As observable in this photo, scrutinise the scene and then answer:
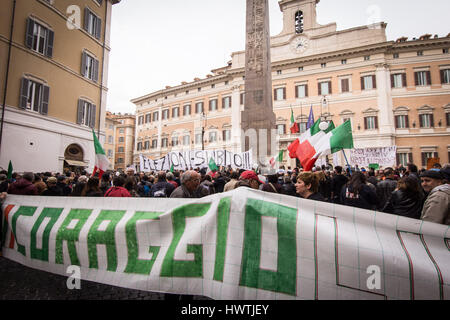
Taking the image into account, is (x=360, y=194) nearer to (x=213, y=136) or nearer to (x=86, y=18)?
(x=86, y=18)

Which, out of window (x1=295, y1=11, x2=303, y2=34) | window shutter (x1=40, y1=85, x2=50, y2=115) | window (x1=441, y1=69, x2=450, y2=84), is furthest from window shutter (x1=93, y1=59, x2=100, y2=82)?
window (x1=441, y1=69, x2=450, y2=84)

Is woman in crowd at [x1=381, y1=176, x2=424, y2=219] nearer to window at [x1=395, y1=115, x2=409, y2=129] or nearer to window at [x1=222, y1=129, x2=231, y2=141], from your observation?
window at [x1=395, y1=115, x2=409, y2=129]

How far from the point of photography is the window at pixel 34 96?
11344mm

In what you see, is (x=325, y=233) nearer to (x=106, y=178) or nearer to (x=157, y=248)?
(x=157, y=248)

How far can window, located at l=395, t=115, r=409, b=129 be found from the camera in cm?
2333

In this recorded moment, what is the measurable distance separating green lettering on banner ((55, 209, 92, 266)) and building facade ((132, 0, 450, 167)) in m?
21.9

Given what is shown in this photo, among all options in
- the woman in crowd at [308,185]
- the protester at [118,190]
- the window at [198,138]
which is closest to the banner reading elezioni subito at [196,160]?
the protester at [118,190]

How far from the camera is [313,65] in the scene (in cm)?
2670

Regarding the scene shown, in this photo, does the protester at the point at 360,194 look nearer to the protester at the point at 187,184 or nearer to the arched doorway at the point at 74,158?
the protester at the point at 187,184

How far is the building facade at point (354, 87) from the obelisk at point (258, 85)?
1051 centimetres

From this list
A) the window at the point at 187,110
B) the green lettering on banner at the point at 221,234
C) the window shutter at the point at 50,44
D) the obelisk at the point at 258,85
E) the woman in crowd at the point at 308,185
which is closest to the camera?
the green lettering on banner at the point at 221,234

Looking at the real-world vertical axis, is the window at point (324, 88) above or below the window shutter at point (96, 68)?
above

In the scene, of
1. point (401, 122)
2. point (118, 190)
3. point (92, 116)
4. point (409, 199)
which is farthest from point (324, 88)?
point (118, 190)
